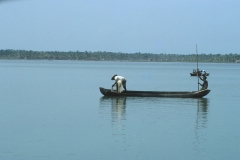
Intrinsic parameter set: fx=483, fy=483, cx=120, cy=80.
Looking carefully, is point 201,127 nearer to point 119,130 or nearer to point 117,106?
point 119,130

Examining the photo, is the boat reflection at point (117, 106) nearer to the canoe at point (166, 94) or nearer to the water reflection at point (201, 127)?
the canoe at point (166, 94)

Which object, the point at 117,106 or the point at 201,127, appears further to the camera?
the point at 117,106

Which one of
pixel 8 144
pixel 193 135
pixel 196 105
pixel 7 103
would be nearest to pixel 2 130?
pixel 8 144

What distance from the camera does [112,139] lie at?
47.4 feet

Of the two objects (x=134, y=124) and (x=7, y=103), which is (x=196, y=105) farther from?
(x=7, y=103)

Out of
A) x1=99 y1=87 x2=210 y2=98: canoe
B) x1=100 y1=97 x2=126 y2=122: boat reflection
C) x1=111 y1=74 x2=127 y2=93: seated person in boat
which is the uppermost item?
x1=111 y1=74 x2=127 y2=93: seated person in boat

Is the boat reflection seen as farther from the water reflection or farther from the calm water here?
the water reflection

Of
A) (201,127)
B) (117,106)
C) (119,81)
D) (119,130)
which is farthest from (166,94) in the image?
(119,130)

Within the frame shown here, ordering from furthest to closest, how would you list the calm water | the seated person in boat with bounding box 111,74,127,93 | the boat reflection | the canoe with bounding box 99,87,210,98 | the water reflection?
1. the canoe with bounding box 99,87,210,98
2. the seated person in boat with bounding box 111,74,127,93
3. the boat reflection
4. the water reflection
5. the calm water

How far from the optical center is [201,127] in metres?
17.0

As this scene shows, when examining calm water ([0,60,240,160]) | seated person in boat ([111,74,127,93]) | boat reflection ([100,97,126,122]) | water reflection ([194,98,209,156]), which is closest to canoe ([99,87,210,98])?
seated person in boat ([111,74,127,93])

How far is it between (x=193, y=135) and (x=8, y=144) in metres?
5.82

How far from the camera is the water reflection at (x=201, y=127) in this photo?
1376 centimetres

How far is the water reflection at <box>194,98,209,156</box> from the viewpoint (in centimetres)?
1376
